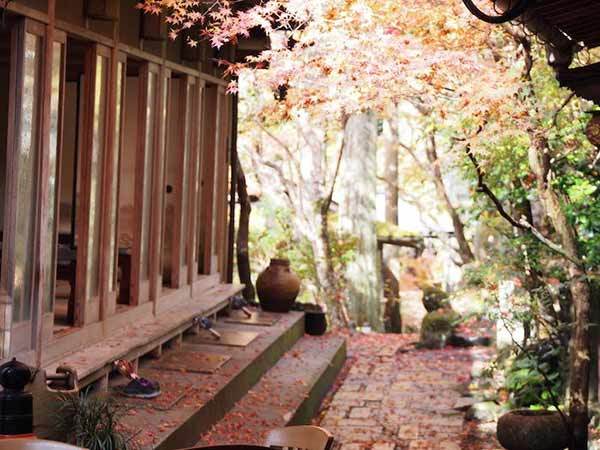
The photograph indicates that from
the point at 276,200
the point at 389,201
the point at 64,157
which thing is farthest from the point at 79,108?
the point at 389,201

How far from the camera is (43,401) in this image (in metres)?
6.59

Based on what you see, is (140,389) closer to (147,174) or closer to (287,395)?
(287,395)

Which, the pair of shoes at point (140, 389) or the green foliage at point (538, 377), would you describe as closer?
the pair of shoes at point (140, 389)

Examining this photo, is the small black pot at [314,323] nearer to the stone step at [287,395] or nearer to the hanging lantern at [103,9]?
the stone step at [287,395]

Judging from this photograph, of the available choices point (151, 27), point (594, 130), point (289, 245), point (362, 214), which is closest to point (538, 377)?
point (594, 130)

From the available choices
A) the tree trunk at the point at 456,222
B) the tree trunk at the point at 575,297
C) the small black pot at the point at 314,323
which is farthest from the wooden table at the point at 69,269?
the tree trunk at the point at 456,222

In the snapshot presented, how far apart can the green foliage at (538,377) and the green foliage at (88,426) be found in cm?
494

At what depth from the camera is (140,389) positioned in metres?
8.45

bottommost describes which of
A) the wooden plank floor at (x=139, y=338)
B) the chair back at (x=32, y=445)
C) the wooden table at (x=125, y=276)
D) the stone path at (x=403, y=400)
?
the stone path at (x=403, y=400)

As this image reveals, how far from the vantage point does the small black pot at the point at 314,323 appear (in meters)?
14.2

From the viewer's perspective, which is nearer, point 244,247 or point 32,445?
point 32,445

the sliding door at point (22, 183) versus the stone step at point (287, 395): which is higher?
the sliding door at point (22, 183)

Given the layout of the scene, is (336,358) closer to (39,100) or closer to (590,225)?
(590,225)

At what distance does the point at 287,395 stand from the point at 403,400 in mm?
2126
